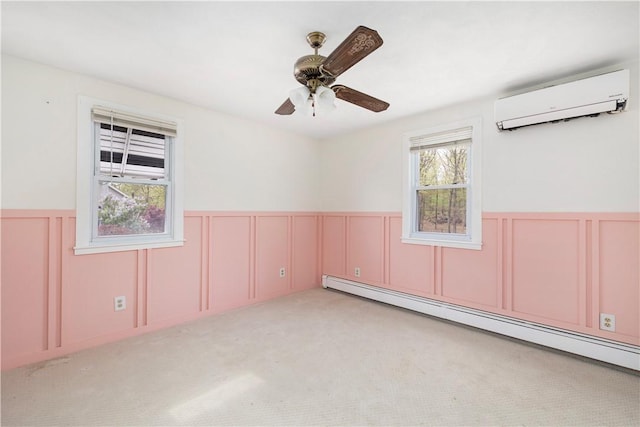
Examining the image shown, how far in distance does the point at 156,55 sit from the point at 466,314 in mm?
3557

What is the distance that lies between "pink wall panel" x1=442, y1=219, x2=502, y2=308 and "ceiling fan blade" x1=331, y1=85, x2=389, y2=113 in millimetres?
1695

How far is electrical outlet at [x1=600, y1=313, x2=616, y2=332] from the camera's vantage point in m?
2.27

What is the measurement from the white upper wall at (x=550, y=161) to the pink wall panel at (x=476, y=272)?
12.3 inches

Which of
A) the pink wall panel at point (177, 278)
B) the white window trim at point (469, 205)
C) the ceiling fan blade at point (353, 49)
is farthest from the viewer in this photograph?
the white window trim at point (469, 205)

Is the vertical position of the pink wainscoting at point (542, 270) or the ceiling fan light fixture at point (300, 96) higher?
the ceiling fan light fixture at point (300, 96)

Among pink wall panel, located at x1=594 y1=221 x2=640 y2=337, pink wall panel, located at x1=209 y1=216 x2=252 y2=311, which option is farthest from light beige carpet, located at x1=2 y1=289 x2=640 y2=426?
pink wall panel, located at x1=209 y1=216 x2=252 y2=311

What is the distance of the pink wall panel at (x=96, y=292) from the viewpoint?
2.37 metres

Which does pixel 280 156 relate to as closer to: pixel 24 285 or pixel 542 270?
pixel 24 285

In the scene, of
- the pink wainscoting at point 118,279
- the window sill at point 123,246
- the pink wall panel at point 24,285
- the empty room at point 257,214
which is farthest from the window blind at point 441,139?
the pink wall panel at point 24,285

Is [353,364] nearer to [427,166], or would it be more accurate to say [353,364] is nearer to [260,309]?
[260,309]

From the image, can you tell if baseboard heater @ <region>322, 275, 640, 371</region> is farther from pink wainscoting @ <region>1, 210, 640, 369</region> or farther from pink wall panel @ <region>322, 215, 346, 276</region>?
pink wall panel @ <region>322, 215, 346, 276</region>

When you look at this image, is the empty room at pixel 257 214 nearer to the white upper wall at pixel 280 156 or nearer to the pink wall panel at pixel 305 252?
the white upper wall at pixel 280 156

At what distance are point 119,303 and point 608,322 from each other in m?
4.08

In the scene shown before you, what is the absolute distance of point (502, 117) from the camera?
2.63 m
